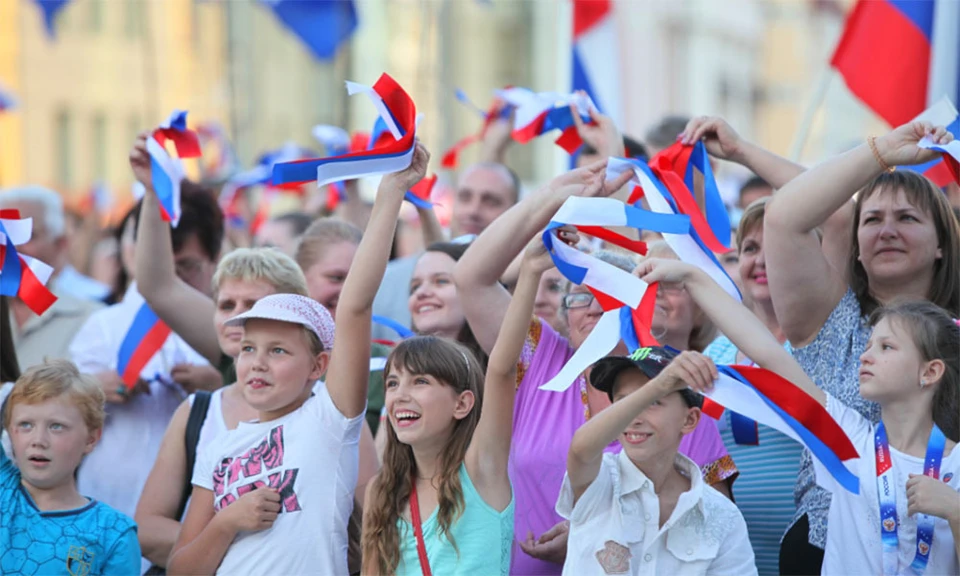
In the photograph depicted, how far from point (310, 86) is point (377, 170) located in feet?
108

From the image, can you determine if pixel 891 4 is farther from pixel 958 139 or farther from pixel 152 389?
pixel 152 389

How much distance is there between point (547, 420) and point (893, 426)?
97 centimetres

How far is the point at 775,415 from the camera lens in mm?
3520

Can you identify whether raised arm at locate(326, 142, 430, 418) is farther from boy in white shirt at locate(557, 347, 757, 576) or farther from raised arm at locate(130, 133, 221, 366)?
raised arm at locate(130, 133, 221, 366)

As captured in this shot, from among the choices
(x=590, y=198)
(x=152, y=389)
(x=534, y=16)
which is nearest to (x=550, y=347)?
(x=590, y=198)

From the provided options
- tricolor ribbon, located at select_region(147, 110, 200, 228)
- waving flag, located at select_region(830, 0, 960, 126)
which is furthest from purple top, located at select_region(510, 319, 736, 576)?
waving flag, located at select_region(830, 0, 960, 126)

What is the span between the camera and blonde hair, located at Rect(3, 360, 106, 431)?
13.8 ft

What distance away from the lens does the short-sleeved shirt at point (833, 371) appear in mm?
3973

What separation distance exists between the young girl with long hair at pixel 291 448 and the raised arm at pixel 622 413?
71 centimetres

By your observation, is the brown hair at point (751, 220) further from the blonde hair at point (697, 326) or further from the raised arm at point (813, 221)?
the raised arm at point (813, 221)

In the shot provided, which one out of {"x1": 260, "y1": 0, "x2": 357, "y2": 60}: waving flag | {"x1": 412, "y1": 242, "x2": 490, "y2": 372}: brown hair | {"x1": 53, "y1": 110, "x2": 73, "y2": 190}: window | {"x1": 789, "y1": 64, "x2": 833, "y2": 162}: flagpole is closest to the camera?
{"x1": 412, "y1": 242, "x2": 490, "y2": 372}: brown hair

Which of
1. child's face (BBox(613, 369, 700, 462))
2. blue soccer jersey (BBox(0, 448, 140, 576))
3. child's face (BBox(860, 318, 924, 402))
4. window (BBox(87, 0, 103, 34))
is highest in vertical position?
window (BBox(87, 0, 103, 34))

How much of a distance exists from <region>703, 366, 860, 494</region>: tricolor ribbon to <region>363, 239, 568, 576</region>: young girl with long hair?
0.56m

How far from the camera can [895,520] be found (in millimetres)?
3641
